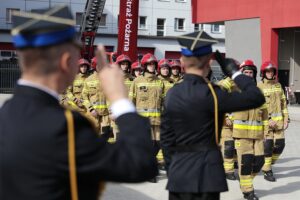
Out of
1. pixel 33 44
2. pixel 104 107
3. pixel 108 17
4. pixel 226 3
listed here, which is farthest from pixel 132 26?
pixel 108 17

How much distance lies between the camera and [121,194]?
7.66 meters

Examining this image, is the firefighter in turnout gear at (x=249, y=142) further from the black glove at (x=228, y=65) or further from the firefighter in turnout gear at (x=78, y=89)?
the firefighter in turnout gear at (x=78, y=89)

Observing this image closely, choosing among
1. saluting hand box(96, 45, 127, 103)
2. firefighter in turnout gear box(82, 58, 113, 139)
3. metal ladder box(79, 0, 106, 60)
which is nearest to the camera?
saluting hand box(96, 45, 127, 103)

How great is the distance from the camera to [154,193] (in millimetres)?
7844

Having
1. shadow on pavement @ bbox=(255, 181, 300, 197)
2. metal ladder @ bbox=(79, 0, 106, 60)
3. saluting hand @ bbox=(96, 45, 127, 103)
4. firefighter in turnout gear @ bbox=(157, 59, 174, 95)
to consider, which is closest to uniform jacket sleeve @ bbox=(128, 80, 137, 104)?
firefighter in turnout gear @ bbox=(157, 59, 174, 95)

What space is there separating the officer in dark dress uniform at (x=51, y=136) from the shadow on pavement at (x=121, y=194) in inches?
221

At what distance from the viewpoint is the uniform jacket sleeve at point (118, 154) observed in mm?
1864

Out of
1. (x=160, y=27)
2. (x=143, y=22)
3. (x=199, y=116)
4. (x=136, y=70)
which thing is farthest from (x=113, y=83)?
(x=160, y=27)

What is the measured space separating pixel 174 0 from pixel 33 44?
A: 152 ft

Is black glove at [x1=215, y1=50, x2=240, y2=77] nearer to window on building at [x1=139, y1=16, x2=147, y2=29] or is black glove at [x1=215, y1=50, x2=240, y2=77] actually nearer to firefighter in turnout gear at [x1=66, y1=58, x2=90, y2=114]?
firefighter in turnout gear at [x1=66, y1=58, x2=90, y2=114]

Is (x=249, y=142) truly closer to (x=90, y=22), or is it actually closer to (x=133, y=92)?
(x=133, y=92)

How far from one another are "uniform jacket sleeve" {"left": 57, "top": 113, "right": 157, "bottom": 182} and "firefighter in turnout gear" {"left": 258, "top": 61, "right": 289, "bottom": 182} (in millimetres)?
7226

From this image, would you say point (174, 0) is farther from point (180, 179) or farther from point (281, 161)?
point (180, 179)

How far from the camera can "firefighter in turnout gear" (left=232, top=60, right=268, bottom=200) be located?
7461 mm
